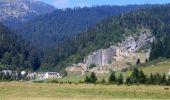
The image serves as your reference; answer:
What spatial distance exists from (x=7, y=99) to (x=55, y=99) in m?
Result: 6.18

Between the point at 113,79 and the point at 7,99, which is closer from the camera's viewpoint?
the point at 7,99

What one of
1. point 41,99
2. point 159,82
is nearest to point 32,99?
point 41,99

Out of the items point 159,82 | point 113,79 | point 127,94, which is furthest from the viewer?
point 113,79

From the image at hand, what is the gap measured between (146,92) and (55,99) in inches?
915

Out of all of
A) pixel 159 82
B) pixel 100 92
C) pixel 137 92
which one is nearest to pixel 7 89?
pixel 100 92

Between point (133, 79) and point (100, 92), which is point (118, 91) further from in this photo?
point (133, 79)

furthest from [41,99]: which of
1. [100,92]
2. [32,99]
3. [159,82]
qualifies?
[159,82]

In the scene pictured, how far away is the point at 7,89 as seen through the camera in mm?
84750

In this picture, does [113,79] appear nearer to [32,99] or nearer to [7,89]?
[7,89]

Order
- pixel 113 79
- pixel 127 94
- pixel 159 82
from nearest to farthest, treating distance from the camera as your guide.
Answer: pixel 127 94
pixel 159 82
pixel 113 79

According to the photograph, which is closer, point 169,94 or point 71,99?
point 71,99

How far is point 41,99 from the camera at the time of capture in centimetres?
6481

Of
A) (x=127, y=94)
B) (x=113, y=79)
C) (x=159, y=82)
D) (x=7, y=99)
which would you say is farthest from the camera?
(x=113, y=79)

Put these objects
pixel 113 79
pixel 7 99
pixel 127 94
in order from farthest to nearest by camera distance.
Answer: pixel 113 79, pixel 127 94, pixel 7 99
